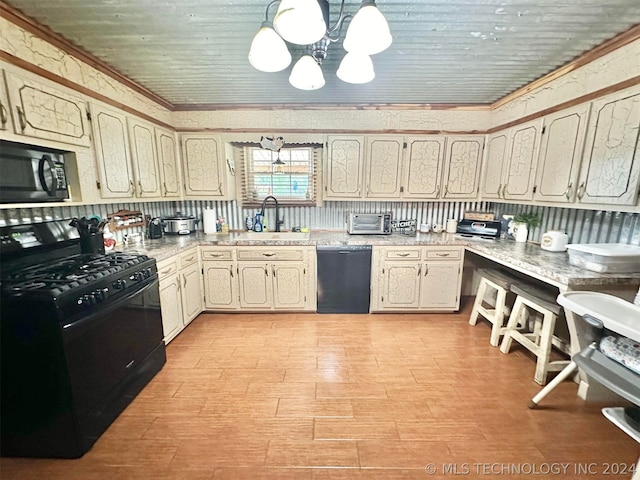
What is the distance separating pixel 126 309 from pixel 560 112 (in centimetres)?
370

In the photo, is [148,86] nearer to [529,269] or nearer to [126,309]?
[126,309]

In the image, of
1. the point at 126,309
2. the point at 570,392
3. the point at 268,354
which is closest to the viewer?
the point at 126,309

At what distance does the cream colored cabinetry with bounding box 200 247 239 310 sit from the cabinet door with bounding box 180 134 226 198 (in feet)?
2.56

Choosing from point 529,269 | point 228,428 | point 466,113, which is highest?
point 466,113

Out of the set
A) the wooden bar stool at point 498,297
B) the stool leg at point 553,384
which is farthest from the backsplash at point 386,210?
the stool leg at point 553,384

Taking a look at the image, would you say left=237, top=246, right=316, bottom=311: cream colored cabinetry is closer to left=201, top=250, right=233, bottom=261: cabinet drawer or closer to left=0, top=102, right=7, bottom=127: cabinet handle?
left=201, top=250, right=233, bottom=261: cabinet drawer

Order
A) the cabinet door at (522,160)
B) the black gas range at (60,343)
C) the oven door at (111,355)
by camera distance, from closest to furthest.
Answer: the black gas range at (60,343), the oven door at (111,355), the cabinet door at (522,160)

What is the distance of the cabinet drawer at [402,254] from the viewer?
9.66 feet

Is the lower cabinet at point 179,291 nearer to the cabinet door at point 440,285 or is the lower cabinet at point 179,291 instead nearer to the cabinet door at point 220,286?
the cabinet door at point 220,286

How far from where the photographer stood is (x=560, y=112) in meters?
Result: 2.19

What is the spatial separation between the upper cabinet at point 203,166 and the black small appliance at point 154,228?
18.9 inches

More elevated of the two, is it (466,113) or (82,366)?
(466,113)

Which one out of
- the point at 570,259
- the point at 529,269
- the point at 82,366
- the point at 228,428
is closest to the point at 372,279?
the point at 529,269

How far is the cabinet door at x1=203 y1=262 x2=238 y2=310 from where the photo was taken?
116 inches
